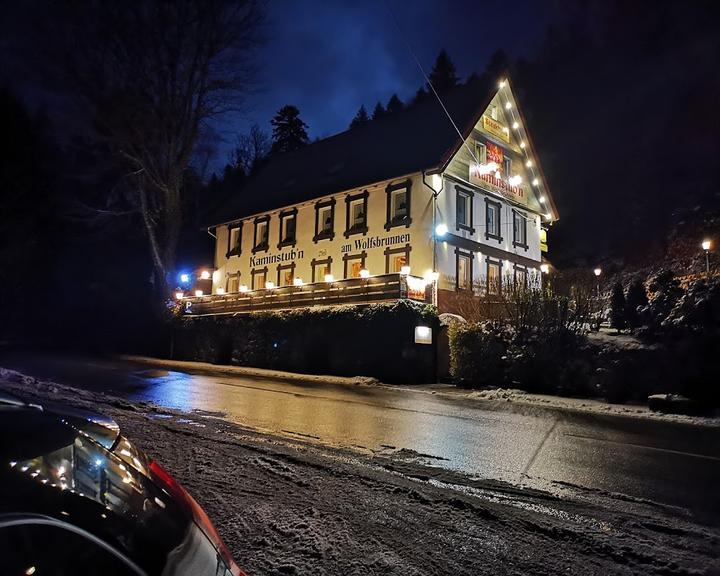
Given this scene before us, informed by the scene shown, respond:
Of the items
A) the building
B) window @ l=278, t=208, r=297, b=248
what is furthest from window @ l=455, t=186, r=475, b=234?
window @ l=278, t=208, r=297, b=248

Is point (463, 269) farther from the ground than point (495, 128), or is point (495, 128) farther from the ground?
point (495, 128)

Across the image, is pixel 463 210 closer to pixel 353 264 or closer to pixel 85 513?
pixel 353 264

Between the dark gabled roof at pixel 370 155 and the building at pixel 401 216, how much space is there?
3.7 inches

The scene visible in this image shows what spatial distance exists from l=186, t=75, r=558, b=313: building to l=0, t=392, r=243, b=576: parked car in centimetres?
1753

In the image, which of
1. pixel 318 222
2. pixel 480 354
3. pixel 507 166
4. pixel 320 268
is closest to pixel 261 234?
pixel 318 222

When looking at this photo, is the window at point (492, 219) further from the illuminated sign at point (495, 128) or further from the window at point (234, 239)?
the window at point (234, 239)

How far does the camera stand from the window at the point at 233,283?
31500 millimetres

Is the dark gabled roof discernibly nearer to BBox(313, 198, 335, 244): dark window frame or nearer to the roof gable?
the roof gable

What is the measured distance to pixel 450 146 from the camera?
2331 cm

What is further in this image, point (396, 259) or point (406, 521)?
point (396, 259)

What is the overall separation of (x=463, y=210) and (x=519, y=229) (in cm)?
554

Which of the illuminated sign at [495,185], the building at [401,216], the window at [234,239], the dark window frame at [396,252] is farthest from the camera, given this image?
the window at [234,239]

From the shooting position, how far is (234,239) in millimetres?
32375

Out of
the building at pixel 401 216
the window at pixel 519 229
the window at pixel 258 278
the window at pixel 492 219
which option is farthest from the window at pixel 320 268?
the window at pixel 519 229
